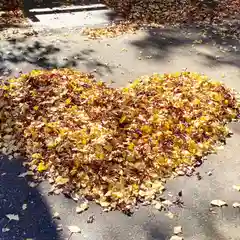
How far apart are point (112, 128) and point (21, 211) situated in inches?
66.2

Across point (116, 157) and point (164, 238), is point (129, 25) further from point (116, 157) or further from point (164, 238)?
point (164, 238)

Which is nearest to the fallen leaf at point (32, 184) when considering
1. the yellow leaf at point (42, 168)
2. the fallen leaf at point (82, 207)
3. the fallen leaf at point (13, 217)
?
the yellow leaf at point (42, 168)

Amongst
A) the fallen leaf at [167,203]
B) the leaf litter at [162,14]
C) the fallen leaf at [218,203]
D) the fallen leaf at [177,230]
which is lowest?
the fallen leaf at [218,203]

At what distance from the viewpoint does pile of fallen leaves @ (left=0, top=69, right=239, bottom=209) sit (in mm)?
4402

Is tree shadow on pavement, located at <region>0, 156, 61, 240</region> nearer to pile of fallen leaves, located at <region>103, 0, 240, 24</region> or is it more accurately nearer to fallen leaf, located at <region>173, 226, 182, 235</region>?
fallen leaf, located at <region>173, 226, 182, 235</region>

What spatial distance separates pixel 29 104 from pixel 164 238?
2.98m

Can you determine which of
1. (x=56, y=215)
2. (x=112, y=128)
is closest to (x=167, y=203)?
(x=56, y=215)

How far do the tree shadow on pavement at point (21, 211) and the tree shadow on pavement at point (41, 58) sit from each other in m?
2.90

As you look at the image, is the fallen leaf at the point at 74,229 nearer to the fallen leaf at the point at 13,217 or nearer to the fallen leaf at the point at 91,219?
the fallen leaf at the point at 91,219

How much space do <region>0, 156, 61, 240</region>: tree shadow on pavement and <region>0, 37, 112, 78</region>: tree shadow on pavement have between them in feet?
9.50

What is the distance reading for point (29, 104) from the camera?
224 inches

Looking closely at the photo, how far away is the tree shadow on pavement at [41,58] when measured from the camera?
7.26 m

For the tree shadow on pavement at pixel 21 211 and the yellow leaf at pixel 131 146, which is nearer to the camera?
the tree shadow on pavement at pixel 21 211

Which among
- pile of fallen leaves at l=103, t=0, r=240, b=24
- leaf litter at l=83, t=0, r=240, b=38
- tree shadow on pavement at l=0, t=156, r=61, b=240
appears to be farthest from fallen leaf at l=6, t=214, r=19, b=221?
pile of fallen leaves at l=103, t=0, r=240, b=24
